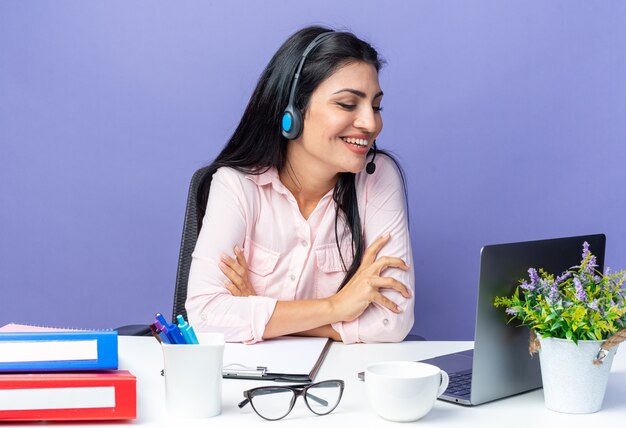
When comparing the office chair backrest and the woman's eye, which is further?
the office chair backrest

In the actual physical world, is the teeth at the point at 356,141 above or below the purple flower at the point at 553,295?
above

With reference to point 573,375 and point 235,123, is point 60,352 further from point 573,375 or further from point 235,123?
point 235,123

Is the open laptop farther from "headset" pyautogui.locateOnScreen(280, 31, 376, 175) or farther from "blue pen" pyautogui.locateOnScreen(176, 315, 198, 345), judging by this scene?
"headset" pyautogui.locateOnScreen(280, 31, 376, 175)

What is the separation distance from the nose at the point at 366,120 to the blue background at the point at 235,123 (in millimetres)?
719

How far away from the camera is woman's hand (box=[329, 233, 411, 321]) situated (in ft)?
5.97

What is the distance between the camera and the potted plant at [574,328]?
3.90 ft

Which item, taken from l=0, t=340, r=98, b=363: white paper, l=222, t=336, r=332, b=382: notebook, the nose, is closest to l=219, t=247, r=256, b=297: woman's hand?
l=222, t=336, r=332, b=382: notebook

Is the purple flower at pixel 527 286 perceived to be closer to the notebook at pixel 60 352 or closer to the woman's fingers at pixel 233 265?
the notebook at pixel 60 352

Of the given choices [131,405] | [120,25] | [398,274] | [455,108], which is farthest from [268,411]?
[120,25]

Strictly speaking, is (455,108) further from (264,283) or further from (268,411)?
(268,411)

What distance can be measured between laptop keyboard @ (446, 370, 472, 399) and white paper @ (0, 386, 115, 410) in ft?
1.65

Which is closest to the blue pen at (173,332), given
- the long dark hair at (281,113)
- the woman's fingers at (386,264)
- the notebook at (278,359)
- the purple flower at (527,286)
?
the notebook at (278,359)

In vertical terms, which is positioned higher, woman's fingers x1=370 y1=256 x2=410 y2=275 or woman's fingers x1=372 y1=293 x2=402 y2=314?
woman's fingers x1=370 y1=256 x2=410 y2=275

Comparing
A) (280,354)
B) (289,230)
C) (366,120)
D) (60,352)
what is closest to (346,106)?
(366,120)
